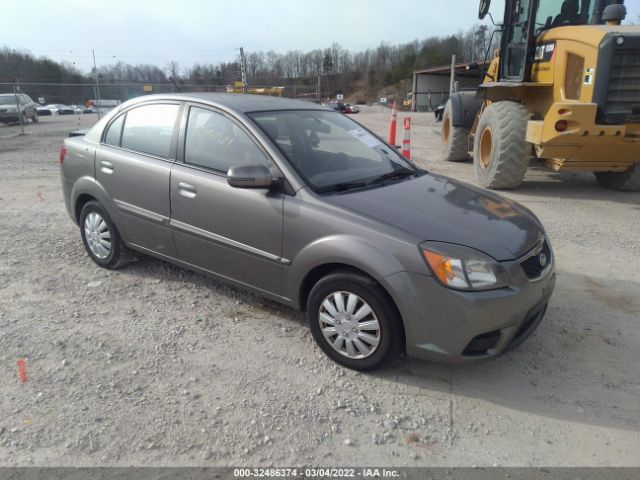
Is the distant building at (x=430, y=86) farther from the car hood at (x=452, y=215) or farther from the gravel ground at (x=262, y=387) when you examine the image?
the gravel ground at (x=262, y=387)

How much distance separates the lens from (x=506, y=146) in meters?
7.30

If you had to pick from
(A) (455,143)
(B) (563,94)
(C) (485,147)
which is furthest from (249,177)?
(A) (455,143)

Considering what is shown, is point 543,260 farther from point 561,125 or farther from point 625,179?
point 625,179

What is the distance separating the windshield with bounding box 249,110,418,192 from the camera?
339 cm

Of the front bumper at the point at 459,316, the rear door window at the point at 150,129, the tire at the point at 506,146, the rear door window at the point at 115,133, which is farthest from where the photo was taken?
the tire at the point at 506,146

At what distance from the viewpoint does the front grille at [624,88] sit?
625cm

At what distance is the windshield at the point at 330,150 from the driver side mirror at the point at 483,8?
4869mm

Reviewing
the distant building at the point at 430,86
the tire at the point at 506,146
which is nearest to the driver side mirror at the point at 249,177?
the tire at the point at 506,146

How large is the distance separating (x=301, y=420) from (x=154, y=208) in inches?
86.1

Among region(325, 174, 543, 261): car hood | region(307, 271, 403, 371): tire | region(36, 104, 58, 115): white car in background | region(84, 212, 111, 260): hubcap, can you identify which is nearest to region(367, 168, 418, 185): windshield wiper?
region(325, 174, 543, 261): car hood

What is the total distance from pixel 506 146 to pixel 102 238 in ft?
19.0

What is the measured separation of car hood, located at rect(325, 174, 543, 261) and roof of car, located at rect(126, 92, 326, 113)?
3.62 feet

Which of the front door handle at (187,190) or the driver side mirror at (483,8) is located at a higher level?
the driver side mirror at (483,8)

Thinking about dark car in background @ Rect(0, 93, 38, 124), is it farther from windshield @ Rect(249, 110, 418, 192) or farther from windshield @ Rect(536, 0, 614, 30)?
windshield @ Rect(249, 110, 418, 192)
